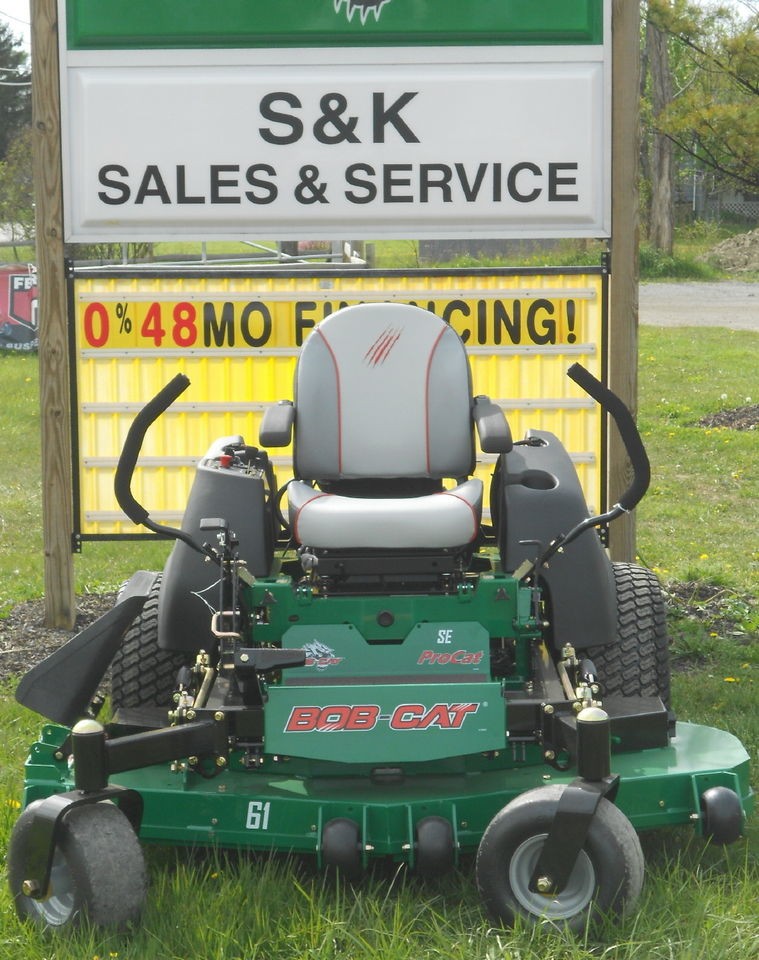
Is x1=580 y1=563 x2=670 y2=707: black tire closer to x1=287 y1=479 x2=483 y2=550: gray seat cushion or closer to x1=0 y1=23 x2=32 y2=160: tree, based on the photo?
x1=287 y1=479 x2=483 y2=550: gray seat cushion

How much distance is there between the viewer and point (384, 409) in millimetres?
4574

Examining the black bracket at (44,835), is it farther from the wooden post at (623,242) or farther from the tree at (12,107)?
the tree at (12,107)

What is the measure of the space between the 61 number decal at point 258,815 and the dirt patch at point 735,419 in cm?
804

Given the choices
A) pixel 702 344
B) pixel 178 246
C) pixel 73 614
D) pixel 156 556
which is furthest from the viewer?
pixel 178 246

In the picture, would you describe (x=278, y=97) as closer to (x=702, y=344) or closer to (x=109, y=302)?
(x=109, y=302)

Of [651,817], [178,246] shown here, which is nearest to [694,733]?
[651,817]

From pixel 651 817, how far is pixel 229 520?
1.43 meters

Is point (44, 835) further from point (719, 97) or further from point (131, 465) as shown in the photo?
point (719, 97)

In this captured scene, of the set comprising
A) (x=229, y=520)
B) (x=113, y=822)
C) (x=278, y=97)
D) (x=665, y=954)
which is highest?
(x=278, y=97)

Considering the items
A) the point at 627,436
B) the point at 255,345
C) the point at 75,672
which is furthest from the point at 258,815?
the point at 255,345

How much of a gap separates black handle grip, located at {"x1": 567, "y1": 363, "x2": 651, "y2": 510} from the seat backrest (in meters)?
0.60

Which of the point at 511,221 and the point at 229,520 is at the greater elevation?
the point at 511,221

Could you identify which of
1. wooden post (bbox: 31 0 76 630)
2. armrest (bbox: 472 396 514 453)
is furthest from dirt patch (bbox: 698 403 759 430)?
armrest (bbox: 472 396 514 453)

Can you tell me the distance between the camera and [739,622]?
6.11 m
